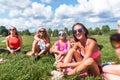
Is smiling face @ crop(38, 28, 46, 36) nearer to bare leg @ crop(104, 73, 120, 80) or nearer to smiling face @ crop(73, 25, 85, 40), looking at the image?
smiling face @ crop(73, 25, 85, 40)

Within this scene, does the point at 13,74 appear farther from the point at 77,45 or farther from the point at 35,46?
the point at 35,46

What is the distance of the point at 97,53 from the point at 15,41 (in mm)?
7473

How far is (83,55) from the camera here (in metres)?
8.76

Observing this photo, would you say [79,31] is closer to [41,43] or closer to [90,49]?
[90,49]

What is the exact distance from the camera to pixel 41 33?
1342cm

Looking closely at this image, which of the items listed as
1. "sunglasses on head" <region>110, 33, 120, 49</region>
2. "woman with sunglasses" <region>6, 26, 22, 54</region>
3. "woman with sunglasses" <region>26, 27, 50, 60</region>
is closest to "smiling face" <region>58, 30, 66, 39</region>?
"woman with sunglasses" <region>26, 27, 50, 60</region>

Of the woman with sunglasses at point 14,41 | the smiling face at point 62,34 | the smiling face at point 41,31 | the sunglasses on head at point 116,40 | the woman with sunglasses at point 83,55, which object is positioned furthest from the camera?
the woman with sunglasses at point 14,41

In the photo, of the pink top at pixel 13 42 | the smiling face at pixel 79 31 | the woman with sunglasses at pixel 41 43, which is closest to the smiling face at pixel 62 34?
the woman with sunglasses at pixel 41 43

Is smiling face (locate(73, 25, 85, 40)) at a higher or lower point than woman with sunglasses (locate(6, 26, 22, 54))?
higher

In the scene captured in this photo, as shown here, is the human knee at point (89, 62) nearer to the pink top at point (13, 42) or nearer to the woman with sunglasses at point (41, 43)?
the woman with sunglasses at point (41, 43)

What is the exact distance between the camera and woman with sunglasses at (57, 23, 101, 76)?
788 centimetres

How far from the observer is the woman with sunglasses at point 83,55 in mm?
7875

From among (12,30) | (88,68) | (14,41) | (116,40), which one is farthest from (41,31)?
(116,40)

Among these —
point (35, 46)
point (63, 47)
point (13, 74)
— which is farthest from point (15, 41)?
point (13, 74)
